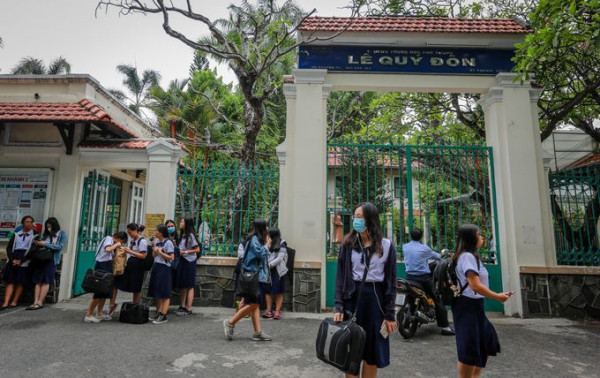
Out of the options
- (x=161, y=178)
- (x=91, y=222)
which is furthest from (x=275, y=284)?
(x=91, y=222)

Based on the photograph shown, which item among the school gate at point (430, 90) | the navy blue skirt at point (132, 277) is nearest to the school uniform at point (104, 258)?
the navy blue skirt at point (132, 277)

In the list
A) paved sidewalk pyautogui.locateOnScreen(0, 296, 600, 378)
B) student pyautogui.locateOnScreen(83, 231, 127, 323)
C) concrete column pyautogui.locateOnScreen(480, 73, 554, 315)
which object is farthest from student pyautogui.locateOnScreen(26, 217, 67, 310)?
concrete column pyautogui.locateOnScreen(480, 73, 554, 315)

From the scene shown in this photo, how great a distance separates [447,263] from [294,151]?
4.18 meters

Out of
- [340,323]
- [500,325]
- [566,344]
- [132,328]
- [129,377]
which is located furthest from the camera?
[500,325]

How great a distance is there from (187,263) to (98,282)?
1405mm

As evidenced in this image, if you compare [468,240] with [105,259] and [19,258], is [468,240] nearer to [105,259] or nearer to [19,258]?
[105,259]

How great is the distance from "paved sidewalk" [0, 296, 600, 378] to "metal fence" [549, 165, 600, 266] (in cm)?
130

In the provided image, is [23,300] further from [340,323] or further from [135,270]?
[340,323]

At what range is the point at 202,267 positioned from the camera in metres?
6.91

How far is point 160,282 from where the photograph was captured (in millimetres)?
5727

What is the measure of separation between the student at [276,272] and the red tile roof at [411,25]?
427 cm

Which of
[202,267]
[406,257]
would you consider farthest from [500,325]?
[202,267]

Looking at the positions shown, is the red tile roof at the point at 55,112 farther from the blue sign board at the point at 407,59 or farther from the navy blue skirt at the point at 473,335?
the navy blue skirt at the point at 473,335

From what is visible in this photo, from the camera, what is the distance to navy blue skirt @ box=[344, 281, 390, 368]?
2.82m
